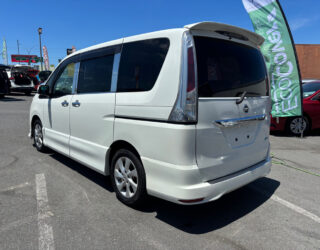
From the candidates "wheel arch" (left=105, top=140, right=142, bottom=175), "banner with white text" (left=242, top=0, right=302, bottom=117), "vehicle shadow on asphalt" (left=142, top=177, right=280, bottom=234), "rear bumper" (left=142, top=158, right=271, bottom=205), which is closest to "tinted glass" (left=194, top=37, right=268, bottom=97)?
"rear bumper" (left=142, top=158, right=271, bottom=205)

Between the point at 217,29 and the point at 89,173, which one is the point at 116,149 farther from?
the point at 217,29

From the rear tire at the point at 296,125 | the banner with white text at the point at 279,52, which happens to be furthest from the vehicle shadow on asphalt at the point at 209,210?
the rear tire at the point at 296,125

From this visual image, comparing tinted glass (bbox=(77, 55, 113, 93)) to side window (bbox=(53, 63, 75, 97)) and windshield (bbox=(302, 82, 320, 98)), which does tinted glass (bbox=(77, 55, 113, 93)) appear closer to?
side window (bbox=(53, 63, 75, 97))

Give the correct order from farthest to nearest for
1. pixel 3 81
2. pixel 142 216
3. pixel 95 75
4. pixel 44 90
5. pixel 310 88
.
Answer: pixel 3 81 → pixel 310 88 → pixel 44 90 → pixel 95 75 → pixel 142 216

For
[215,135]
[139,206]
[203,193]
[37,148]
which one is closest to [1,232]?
[139,206]

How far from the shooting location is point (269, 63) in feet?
20.6

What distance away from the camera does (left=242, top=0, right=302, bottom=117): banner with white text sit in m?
6.07

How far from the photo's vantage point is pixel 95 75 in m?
3.35

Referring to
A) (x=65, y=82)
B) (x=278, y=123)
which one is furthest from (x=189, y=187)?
(x=278, y=123)

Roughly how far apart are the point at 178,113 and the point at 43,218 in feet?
6.24

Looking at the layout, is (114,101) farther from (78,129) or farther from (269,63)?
(269,63)

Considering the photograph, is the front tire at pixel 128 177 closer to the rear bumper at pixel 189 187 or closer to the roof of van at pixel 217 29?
the rear bumper at pixel 189 187

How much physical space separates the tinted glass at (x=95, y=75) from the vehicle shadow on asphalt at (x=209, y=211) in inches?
63.6

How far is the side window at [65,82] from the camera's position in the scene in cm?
387
